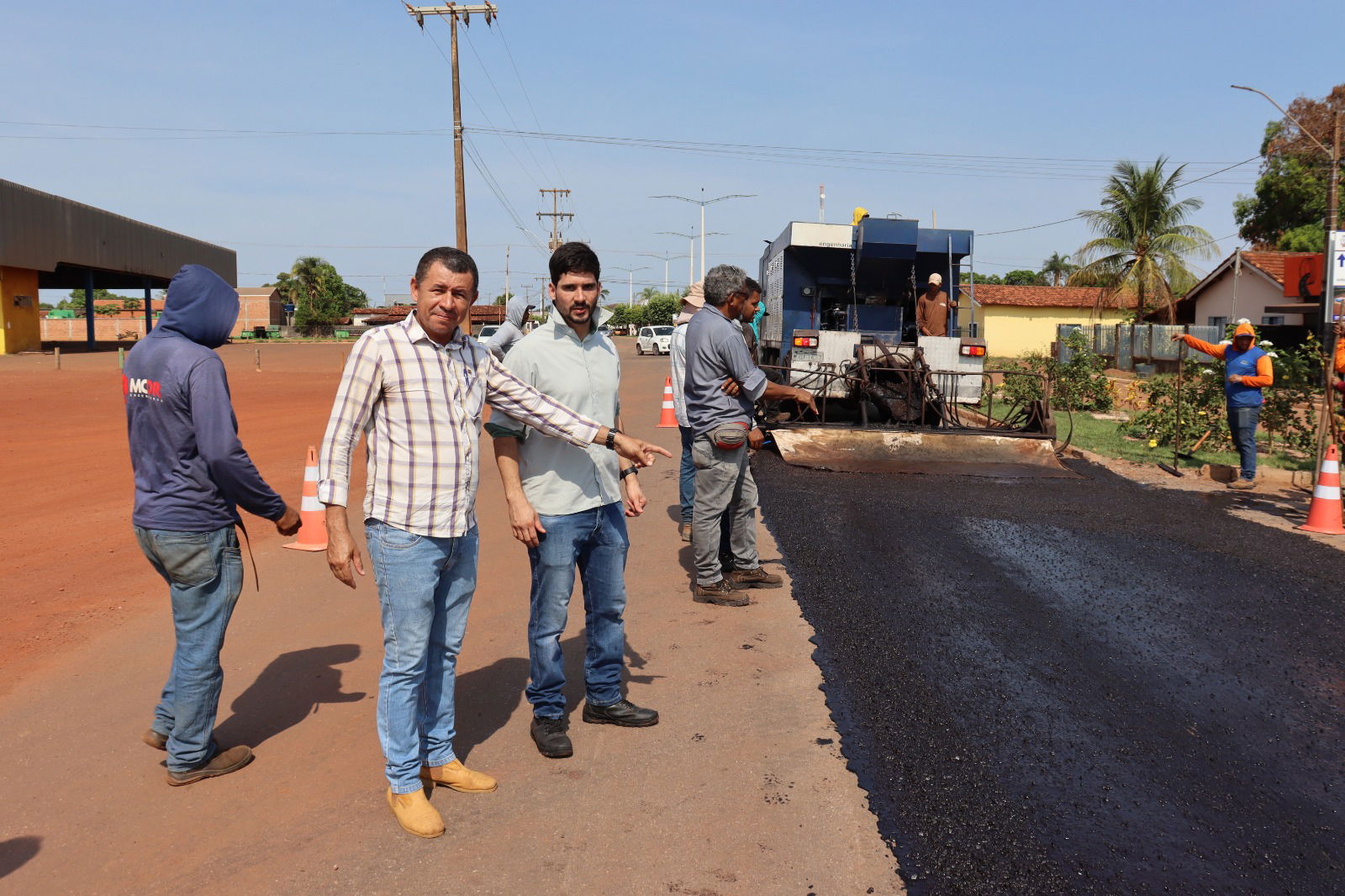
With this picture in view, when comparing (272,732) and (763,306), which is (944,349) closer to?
(763,306)

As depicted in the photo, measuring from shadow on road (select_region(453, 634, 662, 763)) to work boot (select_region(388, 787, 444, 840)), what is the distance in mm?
519

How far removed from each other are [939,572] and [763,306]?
1241 centimetres

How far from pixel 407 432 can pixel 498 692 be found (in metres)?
1.70

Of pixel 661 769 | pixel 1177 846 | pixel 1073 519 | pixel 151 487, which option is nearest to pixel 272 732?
pixel 151 487

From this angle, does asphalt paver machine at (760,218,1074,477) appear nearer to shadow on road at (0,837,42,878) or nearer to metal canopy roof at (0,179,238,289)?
shadow on road at (0,837,42,878)

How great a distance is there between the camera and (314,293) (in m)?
86.0

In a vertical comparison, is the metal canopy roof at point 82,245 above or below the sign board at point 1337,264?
above

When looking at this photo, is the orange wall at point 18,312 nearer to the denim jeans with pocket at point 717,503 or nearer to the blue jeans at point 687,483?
the blue jeans at point 687,483

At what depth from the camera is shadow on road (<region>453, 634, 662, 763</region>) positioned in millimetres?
4000

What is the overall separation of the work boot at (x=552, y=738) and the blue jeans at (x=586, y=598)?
29mm

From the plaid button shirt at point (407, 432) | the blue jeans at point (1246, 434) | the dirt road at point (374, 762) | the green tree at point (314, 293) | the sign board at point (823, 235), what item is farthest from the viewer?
the green tree at point (314, 293)

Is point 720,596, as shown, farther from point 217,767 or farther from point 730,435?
point 217,767

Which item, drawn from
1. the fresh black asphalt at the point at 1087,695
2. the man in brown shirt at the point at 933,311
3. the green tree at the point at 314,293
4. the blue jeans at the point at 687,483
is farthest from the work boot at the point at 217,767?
the green tree at the point at 314,293

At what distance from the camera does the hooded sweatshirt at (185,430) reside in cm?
330
